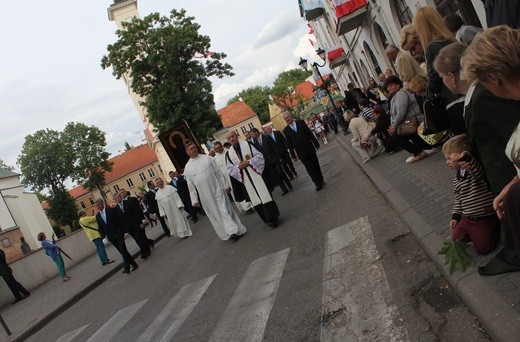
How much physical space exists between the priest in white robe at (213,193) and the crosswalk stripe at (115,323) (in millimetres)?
2603

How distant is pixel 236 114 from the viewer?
102688 mm

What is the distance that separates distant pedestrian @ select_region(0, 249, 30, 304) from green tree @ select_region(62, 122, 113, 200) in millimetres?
52918

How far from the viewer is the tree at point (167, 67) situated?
36.7 m

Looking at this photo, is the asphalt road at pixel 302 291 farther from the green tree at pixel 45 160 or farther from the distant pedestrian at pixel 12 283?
the green tree at pixel 45 160

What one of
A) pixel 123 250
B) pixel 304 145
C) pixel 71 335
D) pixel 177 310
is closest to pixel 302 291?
pixel 177 310

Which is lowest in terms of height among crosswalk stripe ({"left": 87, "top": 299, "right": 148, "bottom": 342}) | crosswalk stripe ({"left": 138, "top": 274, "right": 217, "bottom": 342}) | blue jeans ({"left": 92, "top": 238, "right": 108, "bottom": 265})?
crosswalk stripe ({"left": 138, "top": 274, "right": 217, "bottom": 342})

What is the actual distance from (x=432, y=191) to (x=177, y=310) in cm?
386

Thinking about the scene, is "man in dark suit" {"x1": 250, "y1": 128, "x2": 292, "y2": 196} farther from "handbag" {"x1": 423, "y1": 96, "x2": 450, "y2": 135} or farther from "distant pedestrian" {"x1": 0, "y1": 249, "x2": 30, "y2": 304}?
"distant pedestrian" {"x1": 0, "y1": 249, "x2": 30, "y2": 304}

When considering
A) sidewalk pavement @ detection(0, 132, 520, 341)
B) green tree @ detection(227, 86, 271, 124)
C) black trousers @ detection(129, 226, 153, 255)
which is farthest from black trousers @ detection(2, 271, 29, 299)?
green tree @ detection(227, 86, 271, 124)

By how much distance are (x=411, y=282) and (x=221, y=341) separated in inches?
77.2

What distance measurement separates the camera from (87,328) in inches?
322

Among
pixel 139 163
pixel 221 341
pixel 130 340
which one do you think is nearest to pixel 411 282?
pixel 221 341

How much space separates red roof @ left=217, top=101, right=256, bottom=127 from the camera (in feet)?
332

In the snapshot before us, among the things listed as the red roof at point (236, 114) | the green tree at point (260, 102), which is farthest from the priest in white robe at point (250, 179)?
the green tree at point (260, 102)
